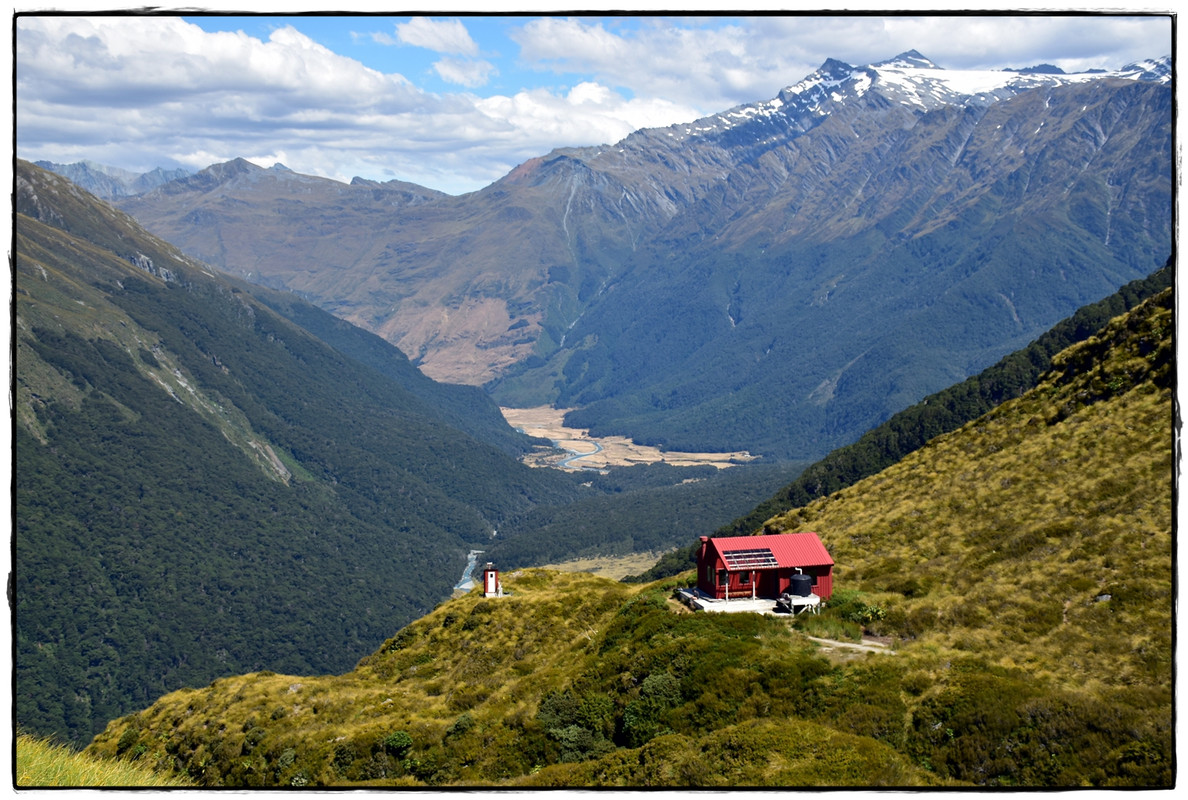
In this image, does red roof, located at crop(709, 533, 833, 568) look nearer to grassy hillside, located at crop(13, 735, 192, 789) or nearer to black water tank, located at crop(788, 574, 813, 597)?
black water tank, located at crop(788, 574, 813, 597)

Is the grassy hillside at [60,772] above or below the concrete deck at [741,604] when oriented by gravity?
below

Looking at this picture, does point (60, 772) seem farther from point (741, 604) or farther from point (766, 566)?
point (766, 566)

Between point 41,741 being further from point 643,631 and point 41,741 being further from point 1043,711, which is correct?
point 643,631

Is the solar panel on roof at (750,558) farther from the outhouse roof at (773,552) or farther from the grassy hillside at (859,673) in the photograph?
the grassy hillside at (859,673)

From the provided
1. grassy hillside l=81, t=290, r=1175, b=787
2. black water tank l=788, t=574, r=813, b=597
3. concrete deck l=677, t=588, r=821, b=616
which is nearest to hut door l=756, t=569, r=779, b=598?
concrete deck l=677, t=588, r=821, b=616

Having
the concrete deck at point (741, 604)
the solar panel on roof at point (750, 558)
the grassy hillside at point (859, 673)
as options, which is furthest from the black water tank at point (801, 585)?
the grassy hillside at point (859, 673)

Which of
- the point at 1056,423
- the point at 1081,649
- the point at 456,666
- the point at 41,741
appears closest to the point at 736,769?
the point at 1081,649

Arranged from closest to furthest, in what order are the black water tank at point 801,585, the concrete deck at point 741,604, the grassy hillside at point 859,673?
1. the grassy hillside at point 859,673
2. the concrete deck at point 741,604
3. the black water tank at point 801,585

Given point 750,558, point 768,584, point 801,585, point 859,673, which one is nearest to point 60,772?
point 859,673
